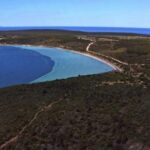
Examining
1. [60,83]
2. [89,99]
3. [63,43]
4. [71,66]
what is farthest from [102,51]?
[89,99]

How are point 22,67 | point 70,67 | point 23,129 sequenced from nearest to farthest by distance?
point 23,129 < point 70,67 < point 22,67

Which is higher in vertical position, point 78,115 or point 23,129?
point 78,115

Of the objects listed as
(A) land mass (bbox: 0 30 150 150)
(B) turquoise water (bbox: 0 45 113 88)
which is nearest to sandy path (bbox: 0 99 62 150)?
(A) land mass (bbox: 0 30 150 150)

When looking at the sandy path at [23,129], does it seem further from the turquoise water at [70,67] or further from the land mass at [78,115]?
the turquoise water at [70,67]

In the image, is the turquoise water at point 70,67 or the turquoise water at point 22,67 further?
the turquoise water at point 70,67

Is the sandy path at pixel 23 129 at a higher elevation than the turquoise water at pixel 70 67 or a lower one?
higher

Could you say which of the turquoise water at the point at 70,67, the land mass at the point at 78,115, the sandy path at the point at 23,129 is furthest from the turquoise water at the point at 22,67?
the sandy path at the point at 23,129

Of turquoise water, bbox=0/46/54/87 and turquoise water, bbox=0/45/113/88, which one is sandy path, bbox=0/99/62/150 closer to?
turquoise water, bbox=0/46/54/87

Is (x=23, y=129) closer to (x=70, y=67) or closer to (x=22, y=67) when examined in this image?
(x=70, y=67)

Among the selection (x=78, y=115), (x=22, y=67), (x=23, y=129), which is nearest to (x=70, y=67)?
(x=22, y=67)

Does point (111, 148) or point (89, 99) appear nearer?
point (111, 148)

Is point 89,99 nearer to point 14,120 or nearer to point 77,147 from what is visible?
point 14,120
